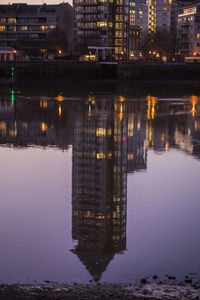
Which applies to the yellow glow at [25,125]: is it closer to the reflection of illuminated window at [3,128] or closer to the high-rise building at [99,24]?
the reflection of illuminated window at [3,128]

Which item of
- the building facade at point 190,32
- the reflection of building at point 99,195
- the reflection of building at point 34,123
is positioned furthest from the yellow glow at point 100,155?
the building facade at point 190,32

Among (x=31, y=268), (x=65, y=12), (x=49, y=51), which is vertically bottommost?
(x=31, y=268)

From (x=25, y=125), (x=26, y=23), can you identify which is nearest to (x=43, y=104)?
(x=25, y=125)

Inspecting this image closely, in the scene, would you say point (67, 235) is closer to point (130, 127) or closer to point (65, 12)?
point (130, 127)

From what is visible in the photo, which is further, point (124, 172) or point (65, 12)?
point (65, 12)

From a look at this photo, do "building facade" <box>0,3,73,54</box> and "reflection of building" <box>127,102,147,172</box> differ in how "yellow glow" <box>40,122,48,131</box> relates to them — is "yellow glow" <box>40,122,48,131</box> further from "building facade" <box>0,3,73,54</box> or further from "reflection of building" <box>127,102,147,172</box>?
"building facade" <box>0,3,73,54</box>

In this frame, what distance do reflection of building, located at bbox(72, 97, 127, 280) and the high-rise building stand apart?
99.5 metres

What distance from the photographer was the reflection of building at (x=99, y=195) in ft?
36.8

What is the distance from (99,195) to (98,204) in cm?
93

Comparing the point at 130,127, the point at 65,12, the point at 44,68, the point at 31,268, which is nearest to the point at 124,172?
the point at 31,268

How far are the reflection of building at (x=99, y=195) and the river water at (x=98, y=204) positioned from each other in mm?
23

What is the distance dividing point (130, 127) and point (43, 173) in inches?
515

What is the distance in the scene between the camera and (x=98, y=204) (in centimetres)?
1444

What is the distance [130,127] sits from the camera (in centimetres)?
3184
